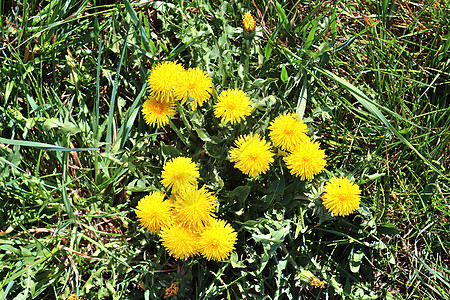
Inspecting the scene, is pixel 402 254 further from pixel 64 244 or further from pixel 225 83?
pixel 64 244

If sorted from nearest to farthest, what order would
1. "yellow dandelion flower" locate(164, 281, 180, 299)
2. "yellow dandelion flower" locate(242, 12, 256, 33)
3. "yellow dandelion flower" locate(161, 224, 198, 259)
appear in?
1. "yellow dandelion flower" locate(161, 224, 198, 259)
2. "yellow dandelion flower" locate(242, 12, 256, 33)
3. "yellow dandelion flower" locate(164, 281, 180, 299)

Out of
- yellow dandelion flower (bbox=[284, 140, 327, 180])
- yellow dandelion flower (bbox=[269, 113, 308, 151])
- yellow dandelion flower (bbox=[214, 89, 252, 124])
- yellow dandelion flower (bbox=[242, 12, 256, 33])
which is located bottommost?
yellow dandelion flower (bbox=[284, 140, 327, 180])

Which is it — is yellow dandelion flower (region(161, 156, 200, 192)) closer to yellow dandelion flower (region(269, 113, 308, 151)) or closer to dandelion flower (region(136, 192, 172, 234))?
dandelion flower (region(136, 192, 172, 234))

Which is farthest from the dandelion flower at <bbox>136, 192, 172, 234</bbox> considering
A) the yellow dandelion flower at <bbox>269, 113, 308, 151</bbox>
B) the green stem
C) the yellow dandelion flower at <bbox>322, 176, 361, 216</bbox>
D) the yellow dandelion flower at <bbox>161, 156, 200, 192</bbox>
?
the yellow dandelion flower at <bbox>322, 176, 361, 216</bbox>

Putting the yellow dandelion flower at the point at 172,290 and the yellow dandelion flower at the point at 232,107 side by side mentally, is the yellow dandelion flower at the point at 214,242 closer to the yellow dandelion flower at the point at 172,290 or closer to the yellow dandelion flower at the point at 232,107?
the yellow dandelion flower at the point at 172,290

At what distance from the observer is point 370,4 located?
2664 millimetres

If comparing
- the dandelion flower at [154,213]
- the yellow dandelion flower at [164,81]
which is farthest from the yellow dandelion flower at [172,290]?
the yellow dandelion flower at [164,81]

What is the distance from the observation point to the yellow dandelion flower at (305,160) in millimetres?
2096

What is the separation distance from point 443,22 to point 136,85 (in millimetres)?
1911

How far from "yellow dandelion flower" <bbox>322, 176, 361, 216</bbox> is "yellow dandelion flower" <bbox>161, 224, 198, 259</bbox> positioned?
0.69 m

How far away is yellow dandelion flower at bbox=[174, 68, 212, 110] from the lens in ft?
7.00

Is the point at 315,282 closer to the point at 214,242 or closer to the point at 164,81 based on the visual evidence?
the point at 214,242

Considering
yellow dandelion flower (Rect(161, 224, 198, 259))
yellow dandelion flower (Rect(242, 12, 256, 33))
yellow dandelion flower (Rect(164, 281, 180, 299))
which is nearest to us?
yellow dandelion flower (Rect(161, 224, 198, 259))

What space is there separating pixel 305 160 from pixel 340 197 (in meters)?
0.25
